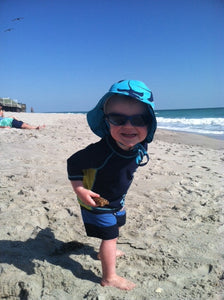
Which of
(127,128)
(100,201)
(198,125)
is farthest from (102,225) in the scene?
(198,125)

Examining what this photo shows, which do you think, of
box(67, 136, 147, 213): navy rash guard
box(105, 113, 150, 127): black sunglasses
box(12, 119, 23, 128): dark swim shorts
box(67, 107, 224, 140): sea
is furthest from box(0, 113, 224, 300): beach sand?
box(67, 107, 224, 140): sea

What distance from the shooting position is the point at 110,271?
1661 millimetres

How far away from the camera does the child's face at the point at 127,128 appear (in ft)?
5.48

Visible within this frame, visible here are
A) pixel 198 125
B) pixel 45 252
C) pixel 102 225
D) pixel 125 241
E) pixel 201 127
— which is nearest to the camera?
pixel 102 225

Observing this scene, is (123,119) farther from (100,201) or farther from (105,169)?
(100,201)

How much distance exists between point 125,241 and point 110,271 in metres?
0.56

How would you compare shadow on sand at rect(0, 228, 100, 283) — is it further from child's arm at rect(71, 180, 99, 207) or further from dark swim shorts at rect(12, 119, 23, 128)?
dark swim shorts at rect(12, 119, 23, 128)

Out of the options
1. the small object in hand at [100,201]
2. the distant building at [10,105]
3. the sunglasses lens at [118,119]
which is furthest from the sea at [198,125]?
the distant building at [10,105]

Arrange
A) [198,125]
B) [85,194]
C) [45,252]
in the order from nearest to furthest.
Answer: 1. [85,194]
2. [45,252]
3. [198,125]

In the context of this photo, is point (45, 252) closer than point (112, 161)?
No

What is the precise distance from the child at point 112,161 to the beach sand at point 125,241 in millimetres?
231

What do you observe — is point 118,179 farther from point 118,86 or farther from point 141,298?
point 141,298

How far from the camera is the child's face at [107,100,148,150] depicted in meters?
1.67

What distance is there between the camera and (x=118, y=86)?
1649 millimetres
